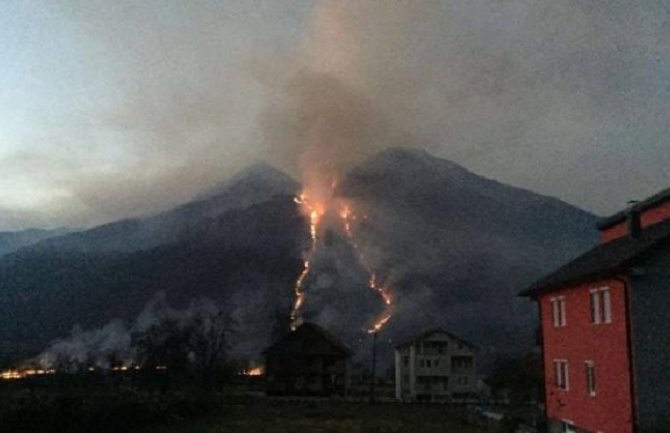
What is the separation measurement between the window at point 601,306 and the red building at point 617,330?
4 cm

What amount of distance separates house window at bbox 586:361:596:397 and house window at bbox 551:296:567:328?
11.5 ft

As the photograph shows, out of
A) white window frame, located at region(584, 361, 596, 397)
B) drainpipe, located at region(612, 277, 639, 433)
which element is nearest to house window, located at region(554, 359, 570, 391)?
white window frame, located at region(584, 361, 596, 397)

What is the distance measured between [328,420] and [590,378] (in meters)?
24.4

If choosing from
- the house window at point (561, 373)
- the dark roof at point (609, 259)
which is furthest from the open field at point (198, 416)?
the dark roof at point (609, 259)

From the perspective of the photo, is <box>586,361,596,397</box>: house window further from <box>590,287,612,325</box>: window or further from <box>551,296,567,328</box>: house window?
<box>551,296,567,328</box>: house window

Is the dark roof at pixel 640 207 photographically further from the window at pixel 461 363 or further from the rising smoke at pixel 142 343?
the rising smoke at pixel 142 343

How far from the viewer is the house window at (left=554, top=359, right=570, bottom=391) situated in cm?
3441

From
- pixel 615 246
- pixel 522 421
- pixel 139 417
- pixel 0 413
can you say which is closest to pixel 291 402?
pixel 139 417

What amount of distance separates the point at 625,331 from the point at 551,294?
9834 mm

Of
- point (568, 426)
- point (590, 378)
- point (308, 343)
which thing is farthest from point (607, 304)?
point (308, 343)

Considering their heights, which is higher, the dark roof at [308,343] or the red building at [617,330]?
the dark roof at [308,343]

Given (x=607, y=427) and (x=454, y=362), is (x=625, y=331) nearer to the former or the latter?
(x=607, y=427)

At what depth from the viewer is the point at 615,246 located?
32.4m

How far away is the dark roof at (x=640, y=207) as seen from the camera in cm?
2991
